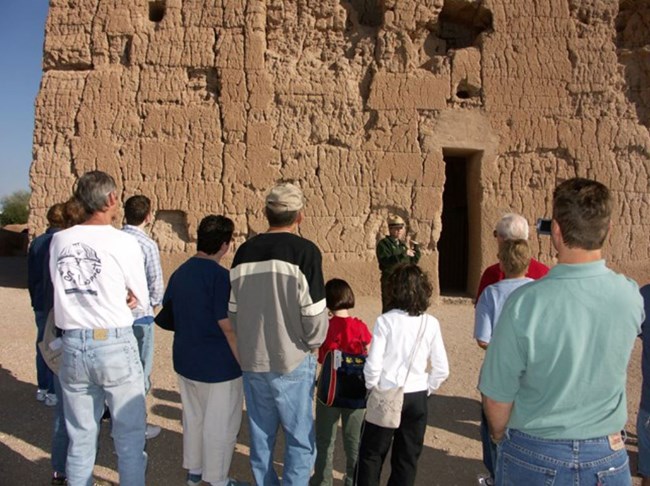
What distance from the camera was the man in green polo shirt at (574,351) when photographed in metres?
1.70

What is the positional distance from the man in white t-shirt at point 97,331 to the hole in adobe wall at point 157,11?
7.52 m

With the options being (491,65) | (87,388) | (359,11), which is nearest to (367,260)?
(491,65)

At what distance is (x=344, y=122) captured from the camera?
8.79 meters

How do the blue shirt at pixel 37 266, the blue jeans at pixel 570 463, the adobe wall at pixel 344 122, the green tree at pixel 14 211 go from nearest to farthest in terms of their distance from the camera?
the blue jeans at pixel 570 463, the blue shirt at pixel 37 266, the adobe wall at pixel 344 122, the green tree at pixel 14 211

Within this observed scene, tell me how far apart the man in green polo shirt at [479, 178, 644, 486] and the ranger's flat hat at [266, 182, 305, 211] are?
53.3 inches

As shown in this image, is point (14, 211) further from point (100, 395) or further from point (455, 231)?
point (100, 395)

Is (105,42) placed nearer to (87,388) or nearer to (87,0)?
(87,0)

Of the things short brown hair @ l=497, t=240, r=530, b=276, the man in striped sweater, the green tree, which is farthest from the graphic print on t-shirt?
the green tree

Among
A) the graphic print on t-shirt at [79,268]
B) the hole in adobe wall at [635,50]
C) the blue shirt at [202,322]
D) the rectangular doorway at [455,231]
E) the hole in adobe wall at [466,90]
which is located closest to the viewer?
the graphic print on t-shirt at [79,268]

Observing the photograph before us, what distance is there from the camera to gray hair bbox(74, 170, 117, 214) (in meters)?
2.65

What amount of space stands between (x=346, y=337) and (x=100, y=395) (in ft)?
4.56

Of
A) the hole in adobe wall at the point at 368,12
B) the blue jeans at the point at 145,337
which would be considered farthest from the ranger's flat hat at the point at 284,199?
the hole in adobe wall at the point at 368,12

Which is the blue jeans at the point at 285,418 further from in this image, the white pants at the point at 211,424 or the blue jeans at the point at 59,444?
the blue jeans at the point at 59,444

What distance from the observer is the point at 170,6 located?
873cm
